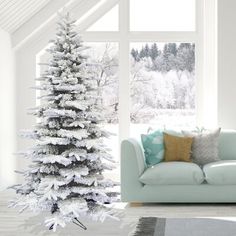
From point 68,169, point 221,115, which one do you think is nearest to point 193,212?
point 68,169

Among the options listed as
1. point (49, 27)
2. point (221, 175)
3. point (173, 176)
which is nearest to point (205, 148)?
point (221, 175)

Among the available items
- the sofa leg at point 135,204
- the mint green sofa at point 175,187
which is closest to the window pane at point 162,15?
the mint green sofa at point 175,187

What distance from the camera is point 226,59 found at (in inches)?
292

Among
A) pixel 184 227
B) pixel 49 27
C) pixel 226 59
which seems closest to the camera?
pixel 184 227

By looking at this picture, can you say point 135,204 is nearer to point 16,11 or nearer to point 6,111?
point 6,111

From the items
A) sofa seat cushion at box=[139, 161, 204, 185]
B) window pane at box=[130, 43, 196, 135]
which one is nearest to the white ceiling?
window pane at box=[130, 43, 196, 135]

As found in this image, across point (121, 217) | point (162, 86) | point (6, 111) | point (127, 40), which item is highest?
point (127, 40)

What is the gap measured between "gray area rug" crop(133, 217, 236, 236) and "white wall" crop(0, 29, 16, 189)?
103 inches

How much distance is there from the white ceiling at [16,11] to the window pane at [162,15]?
1.44 meters

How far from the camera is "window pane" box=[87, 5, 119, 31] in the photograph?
26.9ft

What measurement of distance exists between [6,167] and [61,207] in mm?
2124

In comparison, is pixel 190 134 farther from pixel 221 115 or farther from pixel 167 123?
pixel 167 123

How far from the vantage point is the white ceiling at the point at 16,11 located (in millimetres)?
6511

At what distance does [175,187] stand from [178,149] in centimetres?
55
